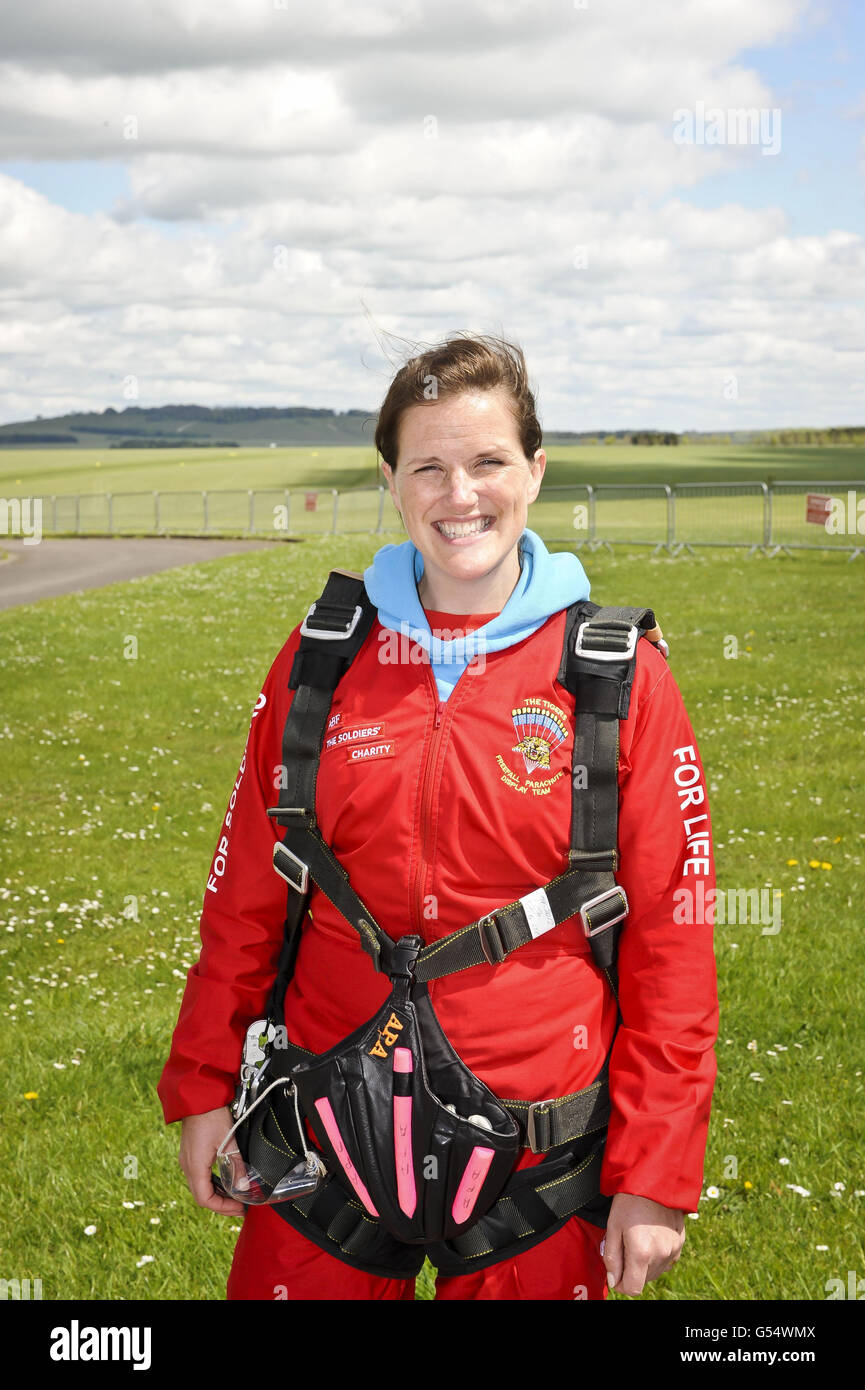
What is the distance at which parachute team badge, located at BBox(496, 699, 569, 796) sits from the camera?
109 inches

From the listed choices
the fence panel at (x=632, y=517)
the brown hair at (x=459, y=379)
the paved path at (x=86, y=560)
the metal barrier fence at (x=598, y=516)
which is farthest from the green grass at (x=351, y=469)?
the brown hair at (x=459, y=379)

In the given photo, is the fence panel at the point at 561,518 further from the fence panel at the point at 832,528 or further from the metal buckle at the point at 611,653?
the metal buckle at the point at 611,653

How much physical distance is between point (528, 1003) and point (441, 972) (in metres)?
0.21

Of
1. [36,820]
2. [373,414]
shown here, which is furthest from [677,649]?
[373,414]

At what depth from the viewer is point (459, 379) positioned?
2.89m

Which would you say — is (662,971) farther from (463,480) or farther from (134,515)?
(134,515)

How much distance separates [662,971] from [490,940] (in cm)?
38

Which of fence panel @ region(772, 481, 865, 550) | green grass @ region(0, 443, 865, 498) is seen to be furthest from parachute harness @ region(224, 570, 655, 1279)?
green grass @ region(0, 443, 865, 498)

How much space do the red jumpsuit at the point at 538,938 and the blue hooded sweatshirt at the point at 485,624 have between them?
0.05 meters

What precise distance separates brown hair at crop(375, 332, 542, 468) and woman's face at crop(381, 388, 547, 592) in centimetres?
3

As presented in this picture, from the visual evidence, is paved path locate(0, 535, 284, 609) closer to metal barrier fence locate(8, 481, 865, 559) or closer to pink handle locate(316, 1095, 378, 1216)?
metal barrier fence locate(8, 481, 865, 559)

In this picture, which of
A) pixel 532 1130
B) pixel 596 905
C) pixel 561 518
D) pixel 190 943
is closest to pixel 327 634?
pixel 596 905

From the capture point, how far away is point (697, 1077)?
272 centimetres

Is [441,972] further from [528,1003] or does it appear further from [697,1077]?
[697,1077]
